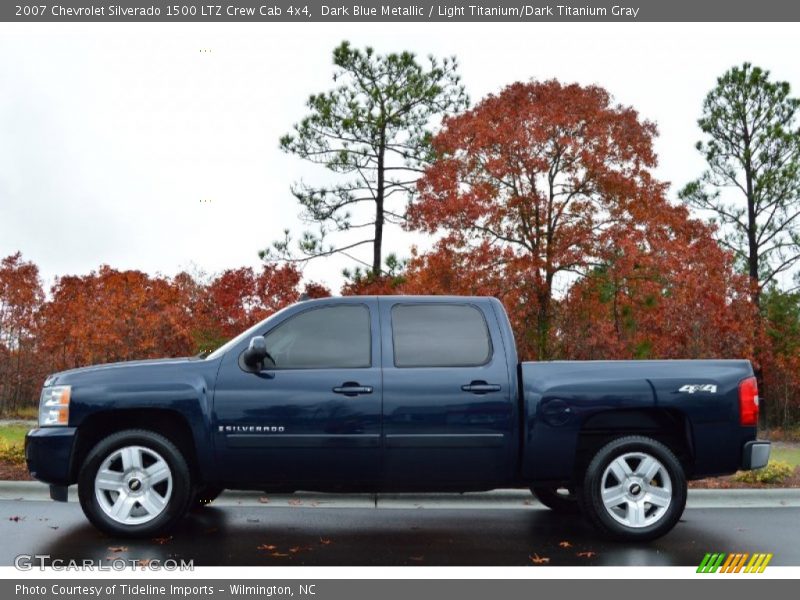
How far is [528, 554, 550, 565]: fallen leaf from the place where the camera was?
263 inches

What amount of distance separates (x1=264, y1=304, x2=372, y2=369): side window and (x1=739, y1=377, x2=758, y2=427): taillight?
10.2 ft

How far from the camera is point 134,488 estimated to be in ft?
24.4

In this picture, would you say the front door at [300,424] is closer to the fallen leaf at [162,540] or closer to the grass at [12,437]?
the fallen leaf at [162,540]

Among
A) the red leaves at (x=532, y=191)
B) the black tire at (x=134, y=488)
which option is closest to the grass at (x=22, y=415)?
the red leaves at (x=532, y=191)

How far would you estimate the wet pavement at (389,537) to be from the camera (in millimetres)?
6816

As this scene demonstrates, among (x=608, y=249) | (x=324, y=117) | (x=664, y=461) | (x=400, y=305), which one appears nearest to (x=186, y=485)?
(x=400, y=305)

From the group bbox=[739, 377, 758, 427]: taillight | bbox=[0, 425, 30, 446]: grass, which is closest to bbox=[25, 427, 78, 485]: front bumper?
bbox=[0, 425, 30, 446]: grass

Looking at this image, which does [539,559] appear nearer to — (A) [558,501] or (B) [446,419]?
(B) [446,419]

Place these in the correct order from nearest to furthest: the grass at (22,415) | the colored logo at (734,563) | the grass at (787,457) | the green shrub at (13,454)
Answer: the colored logo at (734,563)
the green shrub at (13,454)
the grass at (787,457)
the grass at (22,415)

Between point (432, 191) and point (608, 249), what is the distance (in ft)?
18.2

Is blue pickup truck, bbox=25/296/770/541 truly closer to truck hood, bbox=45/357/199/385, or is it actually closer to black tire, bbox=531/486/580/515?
truck hood, bbox=45/357/199/385

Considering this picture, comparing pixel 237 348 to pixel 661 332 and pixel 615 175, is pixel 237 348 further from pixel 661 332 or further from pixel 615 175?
pixel 661 332

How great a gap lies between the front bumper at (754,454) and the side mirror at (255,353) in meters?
4.04

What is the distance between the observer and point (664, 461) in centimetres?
749
